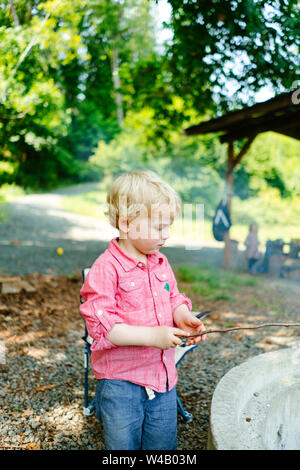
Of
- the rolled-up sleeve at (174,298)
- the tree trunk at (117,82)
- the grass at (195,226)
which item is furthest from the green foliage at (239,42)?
the rolled-up sleeve at (174,298)

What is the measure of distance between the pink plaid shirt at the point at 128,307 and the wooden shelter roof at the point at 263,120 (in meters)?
3.02

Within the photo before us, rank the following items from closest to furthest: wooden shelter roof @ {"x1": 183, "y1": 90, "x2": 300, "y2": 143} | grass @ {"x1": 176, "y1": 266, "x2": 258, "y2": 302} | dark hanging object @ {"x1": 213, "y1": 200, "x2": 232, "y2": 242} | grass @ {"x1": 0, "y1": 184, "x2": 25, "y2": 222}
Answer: wooden shelter roof @ {"x1": 183, "y1": 90, "x2": 300, "y2": 143}, grass @ {"x1": 0, "y1": 184, "x2": 25, "y2": 222}, grass @ {"x1": 176, "y1": 266, "x2": 258, "y2": 302}, dark hanging object @ {"x1": 213, "y1": 200, "x2": 232, "y2": 242}

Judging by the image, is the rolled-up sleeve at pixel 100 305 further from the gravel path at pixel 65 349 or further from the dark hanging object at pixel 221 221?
the dark hanging object at pixel 221 221

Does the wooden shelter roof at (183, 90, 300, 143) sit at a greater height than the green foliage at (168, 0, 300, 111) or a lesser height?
lesser

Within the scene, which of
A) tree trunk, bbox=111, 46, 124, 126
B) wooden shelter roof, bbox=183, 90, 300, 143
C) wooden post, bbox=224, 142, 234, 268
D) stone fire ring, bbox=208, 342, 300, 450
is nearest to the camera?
stone fire ring, bbox=208, 342, 300, 450

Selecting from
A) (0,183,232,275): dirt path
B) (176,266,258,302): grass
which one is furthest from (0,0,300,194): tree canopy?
(176,266,258,302): grass

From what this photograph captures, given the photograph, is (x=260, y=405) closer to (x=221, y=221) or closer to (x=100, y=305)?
(x=100, y=305)

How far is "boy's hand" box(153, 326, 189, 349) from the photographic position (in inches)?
57.7

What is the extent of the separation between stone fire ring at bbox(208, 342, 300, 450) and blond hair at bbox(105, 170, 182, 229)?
789 millimetres

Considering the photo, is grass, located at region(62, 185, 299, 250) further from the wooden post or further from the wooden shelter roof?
the wooden shelter roof

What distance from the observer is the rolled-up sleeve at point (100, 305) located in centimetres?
153
